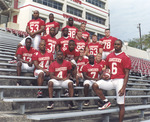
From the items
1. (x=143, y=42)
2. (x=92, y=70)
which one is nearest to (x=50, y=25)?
(x=92, y=70)

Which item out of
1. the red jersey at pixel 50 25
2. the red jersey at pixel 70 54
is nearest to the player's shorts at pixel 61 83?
the red jersey at pixel 70 54

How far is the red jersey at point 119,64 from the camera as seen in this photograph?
151 inches

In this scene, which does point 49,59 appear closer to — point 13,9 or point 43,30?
point 43,30

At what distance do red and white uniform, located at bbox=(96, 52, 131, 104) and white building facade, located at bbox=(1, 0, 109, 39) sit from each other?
22.6 meters

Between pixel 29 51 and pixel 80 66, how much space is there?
1.50m

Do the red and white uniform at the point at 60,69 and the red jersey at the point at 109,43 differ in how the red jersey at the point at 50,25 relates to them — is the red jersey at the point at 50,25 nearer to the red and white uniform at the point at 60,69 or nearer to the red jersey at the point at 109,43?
the red jersey at the point at 109,43

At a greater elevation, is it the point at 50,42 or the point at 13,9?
the point at 13,9

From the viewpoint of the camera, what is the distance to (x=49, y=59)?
493 cm

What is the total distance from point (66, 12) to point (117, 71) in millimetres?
26689

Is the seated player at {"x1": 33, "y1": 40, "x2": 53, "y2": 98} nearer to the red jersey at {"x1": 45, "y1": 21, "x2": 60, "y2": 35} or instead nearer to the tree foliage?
the red jersey at {"x1": 45, "y1": 21, "x2": 60, "y2": 35}

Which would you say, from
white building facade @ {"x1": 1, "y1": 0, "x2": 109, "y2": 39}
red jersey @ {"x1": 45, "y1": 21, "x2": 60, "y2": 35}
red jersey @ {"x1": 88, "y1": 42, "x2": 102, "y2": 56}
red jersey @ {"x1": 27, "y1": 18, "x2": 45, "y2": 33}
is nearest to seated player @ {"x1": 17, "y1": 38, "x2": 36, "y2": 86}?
red jersey @ {"x1": 27, "y1": 18, "x2": 45, "y2": 33}

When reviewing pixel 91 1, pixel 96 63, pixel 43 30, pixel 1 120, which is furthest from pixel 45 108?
pixel 91 1

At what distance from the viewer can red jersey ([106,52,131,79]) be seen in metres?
3.83

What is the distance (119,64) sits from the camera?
3885 millimetres
